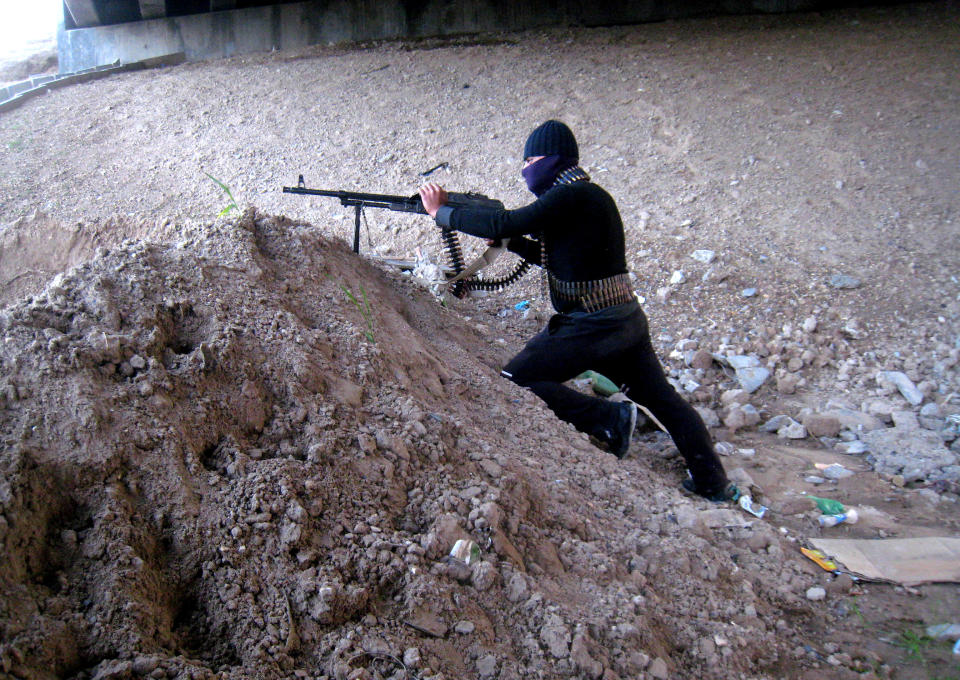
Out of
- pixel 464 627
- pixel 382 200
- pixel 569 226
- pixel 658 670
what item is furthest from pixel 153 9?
pixel 658 670

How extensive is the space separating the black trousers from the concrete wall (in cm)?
719

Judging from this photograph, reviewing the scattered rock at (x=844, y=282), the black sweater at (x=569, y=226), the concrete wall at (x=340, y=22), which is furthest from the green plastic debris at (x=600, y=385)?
the concrete wall at (x=340, y=22)

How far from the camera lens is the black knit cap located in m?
3.14

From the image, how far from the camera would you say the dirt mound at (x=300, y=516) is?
1.65 m

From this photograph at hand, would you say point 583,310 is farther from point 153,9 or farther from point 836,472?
point 153,9

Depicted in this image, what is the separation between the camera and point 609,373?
133 inches

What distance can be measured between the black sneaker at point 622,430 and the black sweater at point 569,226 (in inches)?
25.5

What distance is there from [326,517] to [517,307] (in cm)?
326

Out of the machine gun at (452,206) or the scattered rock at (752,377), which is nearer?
the machine gun at (452,206)

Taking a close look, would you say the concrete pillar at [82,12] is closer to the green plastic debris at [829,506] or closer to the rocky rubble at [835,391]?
the rocky rubble at [835,391]

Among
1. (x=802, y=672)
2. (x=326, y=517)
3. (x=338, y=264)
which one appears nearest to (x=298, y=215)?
(x=338, y=264)

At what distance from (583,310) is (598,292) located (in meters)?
0.12

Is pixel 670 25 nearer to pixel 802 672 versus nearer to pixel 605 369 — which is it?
pixel 605 369

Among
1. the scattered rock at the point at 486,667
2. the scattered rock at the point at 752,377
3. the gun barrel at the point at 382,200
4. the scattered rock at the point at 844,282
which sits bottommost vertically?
the scattered rock at the point at 752,377
